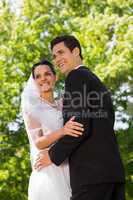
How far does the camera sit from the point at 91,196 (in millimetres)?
3369

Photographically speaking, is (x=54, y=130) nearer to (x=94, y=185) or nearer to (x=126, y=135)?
(x=94, y=185)

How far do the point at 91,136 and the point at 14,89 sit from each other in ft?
52.1

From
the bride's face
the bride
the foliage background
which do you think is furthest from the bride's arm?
the foliage background

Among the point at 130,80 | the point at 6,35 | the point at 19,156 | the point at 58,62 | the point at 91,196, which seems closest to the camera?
the point at 91,196

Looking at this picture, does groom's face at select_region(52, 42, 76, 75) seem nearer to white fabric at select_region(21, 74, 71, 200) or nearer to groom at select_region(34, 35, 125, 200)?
groom at select_region(34, 35, 125, 200)

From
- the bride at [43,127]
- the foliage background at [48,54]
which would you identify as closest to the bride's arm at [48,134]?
the bride at [43,127]

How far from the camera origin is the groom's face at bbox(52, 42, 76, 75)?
11.7 ft

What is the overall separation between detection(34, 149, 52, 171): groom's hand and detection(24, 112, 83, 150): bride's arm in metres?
0.05

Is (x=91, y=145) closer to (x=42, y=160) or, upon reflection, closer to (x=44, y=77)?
(x=42, y=160)

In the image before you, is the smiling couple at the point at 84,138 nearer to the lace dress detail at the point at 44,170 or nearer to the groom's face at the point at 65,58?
the groom's face at the point at 65,58

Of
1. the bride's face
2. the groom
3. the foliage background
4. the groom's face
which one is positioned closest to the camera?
the groom

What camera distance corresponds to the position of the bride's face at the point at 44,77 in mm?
4203

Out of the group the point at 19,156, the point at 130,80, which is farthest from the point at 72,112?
the point at 19,156

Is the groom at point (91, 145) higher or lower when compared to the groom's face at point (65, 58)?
lower
